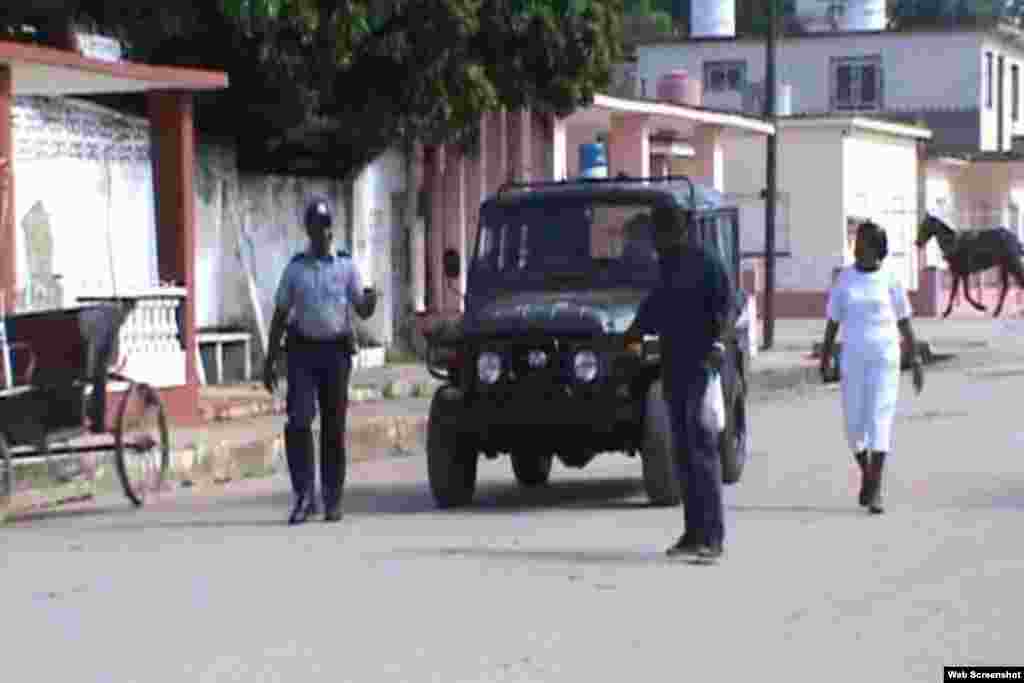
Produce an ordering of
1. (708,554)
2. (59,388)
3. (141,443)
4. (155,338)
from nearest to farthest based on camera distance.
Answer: (708,554) → (59,388) → (141,443) → (155,338)

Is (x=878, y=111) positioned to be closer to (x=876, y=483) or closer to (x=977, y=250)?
(x=977, y=250)

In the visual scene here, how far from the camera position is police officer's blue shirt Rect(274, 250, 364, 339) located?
619 inches

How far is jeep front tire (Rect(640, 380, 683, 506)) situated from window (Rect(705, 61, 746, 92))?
2028 inches

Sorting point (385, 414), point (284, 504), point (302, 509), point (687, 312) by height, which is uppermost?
point (687, 312)

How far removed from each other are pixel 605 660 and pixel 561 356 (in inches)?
232

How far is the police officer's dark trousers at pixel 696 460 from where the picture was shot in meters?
13.4

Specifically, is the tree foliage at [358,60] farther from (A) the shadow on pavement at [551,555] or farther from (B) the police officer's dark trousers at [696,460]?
(B) the police officer's dark trousers at [696,460]

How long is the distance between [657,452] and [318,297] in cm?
245

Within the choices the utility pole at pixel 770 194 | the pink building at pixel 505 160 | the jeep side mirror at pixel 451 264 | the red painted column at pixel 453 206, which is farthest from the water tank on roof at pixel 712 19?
the jeep side mirror at pixel 451 264

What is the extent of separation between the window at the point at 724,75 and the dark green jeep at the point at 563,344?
49517 mm

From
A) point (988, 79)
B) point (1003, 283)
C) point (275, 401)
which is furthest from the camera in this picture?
point (988, 79)

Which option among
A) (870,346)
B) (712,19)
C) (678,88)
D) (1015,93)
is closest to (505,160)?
(678,88)

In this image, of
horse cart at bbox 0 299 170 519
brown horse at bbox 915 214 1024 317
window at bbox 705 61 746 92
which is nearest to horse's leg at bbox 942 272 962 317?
brown horse at bbox 915 214 1024 317

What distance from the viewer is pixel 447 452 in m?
16.6
